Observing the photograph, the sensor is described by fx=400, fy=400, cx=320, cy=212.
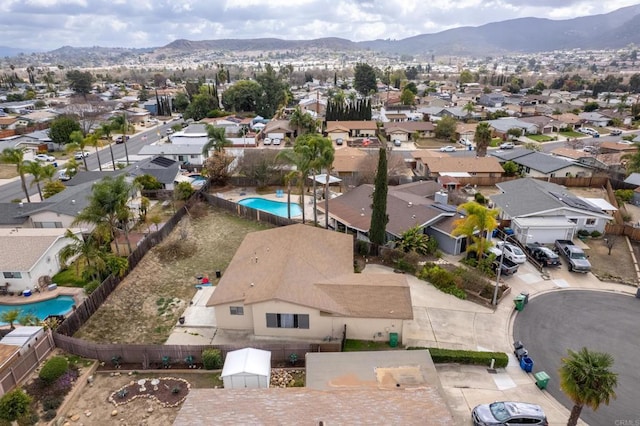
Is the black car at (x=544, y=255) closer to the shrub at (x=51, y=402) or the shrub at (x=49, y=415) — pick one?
the shrub at (x=51, y=402)

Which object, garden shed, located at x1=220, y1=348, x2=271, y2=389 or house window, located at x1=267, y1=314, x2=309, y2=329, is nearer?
garden shed, located at x1=220, y1=348, x2=271, y2=389

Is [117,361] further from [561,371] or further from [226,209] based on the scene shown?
[226,209]

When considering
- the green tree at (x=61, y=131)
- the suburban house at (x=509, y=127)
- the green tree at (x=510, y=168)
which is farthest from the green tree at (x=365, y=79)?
the green tree at (x=61, y=131)

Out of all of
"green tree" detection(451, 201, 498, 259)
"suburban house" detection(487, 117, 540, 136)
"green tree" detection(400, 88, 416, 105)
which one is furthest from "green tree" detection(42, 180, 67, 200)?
"green tree" detection(400, 88, 416, 105)

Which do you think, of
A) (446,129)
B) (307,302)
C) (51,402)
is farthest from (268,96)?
(51,402)

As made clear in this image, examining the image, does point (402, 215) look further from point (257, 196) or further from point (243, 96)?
point (243, 96)

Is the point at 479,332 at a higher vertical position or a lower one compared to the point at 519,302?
lower

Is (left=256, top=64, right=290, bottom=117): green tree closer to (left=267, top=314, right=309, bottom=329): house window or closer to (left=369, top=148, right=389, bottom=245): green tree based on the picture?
(left=369, top=148, right=389, bottom=245): green tree
